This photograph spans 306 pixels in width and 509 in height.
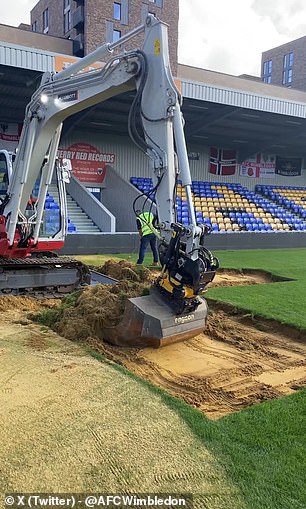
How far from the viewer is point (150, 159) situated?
6230 millimetres

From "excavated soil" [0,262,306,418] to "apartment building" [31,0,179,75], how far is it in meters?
28.6

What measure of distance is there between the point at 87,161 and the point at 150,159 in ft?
57.0

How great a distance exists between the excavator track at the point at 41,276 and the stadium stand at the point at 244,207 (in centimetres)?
1103

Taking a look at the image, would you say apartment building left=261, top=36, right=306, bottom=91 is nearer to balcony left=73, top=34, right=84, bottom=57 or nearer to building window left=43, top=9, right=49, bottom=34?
building window left=43, top=9, right=49, bottom=34

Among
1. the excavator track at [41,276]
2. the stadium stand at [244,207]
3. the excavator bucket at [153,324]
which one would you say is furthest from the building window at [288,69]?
the excavator bucket at [153,324]

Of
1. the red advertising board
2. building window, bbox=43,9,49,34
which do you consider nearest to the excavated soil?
the red advertising board

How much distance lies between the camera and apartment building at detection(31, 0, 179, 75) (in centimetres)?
3497

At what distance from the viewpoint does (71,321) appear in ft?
21.0

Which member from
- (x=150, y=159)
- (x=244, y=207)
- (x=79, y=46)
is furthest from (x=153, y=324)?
(x=79, y=46)

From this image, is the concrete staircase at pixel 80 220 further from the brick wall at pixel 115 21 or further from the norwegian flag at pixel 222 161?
the brick wall at pixel 115 21

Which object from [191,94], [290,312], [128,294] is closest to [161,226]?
[128,294]

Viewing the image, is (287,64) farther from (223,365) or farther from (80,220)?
(223,365)

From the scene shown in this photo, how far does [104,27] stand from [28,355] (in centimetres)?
3527

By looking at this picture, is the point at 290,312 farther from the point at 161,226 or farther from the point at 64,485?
the point at 64,485
